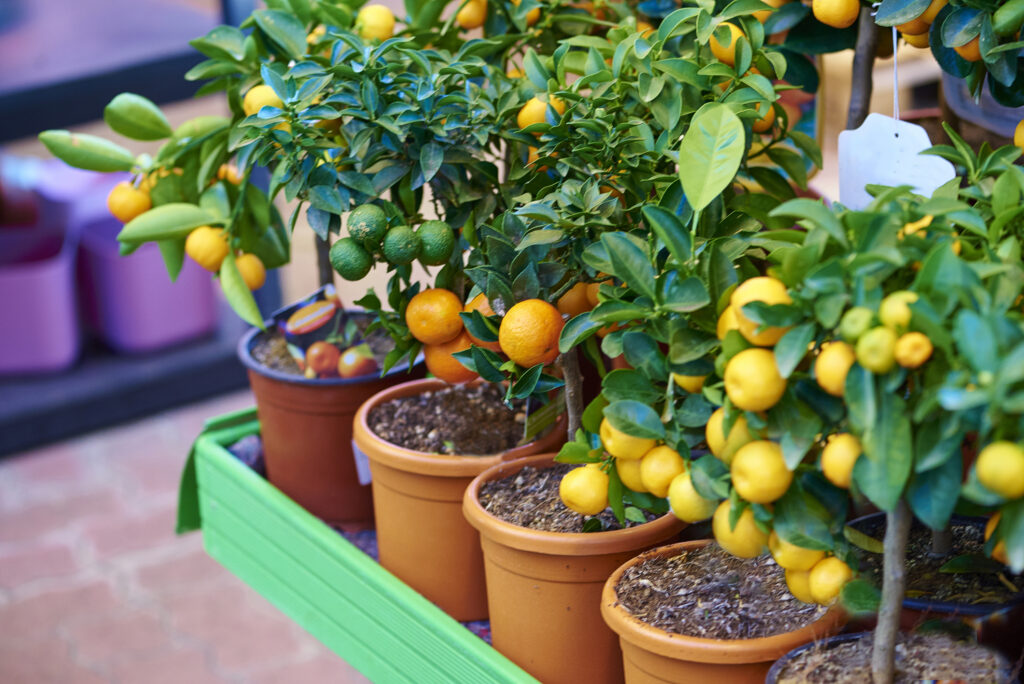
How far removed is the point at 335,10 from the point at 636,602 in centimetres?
65

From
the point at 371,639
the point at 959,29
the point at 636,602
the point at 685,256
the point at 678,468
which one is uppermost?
the point at 959,29

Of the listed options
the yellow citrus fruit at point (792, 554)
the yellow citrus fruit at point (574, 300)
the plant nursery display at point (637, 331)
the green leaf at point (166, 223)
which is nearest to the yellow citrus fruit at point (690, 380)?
the plant nursery display at point (637, 331)

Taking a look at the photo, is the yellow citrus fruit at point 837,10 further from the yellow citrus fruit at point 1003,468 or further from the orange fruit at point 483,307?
the yellow citrus fruit at point 1003,468

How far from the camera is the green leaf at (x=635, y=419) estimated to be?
71 cm

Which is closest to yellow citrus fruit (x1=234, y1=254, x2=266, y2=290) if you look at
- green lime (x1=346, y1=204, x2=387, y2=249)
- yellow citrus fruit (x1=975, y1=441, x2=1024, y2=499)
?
green lime (x1=346, y1=204, x2=387, y2=249)

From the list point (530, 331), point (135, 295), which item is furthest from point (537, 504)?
point (135, 295)

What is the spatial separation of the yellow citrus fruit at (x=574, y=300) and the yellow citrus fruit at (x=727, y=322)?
0.23 metres

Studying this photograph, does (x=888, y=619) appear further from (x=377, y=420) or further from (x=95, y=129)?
(x=95, y=129)

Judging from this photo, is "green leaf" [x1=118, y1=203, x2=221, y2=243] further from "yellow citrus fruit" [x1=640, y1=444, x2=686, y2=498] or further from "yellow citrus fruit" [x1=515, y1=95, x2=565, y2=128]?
"yellow citrus fruit" [x1=640, y1=444, x2=686, y2=498]

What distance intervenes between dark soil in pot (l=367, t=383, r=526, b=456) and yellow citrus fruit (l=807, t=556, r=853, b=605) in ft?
1.28

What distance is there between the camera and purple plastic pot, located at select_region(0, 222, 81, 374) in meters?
2.79

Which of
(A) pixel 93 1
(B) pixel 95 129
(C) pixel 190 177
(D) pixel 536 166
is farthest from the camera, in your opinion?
(B) pixel 95 129

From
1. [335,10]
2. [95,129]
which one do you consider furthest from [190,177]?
[95,129]

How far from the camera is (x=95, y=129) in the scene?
11.5ft
